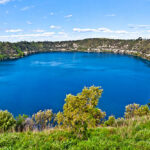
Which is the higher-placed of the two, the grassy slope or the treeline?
the grassy slope

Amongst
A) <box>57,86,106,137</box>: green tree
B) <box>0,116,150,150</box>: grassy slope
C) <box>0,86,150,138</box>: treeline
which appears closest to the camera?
<box>0,116,150,150</box>: grassy slope

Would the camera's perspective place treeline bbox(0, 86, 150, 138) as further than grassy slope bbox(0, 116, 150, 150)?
Yes

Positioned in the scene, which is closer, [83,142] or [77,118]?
[83,142]

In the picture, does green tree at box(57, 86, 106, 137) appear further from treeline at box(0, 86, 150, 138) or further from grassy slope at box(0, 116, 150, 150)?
grassy slope at box(0, 116, 150, 150)

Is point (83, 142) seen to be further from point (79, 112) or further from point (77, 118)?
point (79, 112)

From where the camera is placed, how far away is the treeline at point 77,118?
11098 millimetres

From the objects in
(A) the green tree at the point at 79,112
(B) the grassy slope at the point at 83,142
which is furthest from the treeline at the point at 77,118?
(B) the grassy slope at the point at 83,142

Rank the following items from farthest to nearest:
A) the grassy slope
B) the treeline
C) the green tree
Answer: the treeline
the green tree
the grassy slope

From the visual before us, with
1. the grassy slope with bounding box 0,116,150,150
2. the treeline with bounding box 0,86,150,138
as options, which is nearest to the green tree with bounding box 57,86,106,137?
the treeline with bounding box 0,86,150,138

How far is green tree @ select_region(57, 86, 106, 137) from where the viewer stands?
33.3ft

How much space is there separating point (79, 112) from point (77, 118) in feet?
12.2

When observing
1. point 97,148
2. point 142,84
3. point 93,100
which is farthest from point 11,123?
point 142,84

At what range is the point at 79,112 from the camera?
51.2 ft

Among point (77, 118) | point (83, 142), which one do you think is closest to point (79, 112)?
point (77, 118)
